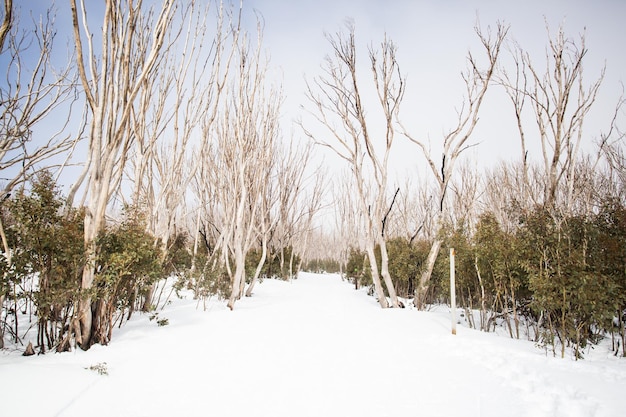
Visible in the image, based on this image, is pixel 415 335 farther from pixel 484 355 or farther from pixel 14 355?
pixel 14 355

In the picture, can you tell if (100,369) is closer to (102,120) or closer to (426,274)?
(102,120)

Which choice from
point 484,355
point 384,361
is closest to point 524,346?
point 484,355

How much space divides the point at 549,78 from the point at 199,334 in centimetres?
789

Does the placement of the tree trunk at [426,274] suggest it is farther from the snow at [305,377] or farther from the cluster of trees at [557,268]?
the snow at [305,377]

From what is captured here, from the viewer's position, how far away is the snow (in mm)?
2197

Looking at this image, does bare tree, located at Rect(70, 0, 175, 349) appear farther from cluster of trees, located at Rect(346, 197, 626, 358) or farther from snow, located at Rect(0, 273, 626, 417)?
cluster of trees, located at Rect(346, 197, 626, 358)

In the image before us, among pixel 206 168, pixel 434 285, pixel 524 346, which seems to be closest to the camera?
pixel 524 346

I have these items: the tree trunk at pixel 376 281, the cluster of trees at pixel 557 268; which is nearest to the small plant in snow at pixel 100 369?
the cluster of trees at pixel 557 268

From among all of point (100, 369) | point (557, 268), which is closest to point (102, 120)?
point (100, 369)

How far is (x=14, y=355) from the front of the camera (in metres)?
3.02

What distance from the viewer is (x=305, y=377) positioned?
9.33 ft

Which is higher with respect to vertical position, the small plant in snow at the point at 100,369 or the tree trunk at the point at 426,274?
the tree trunk at the point at 426,274

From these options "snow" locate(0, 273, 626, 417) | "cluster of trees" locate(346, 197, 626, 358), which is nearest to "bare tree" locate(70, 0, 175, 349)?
"snow" locate(0, 273, 626, 417)

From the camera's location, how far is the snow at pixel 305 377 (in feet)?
7.21
